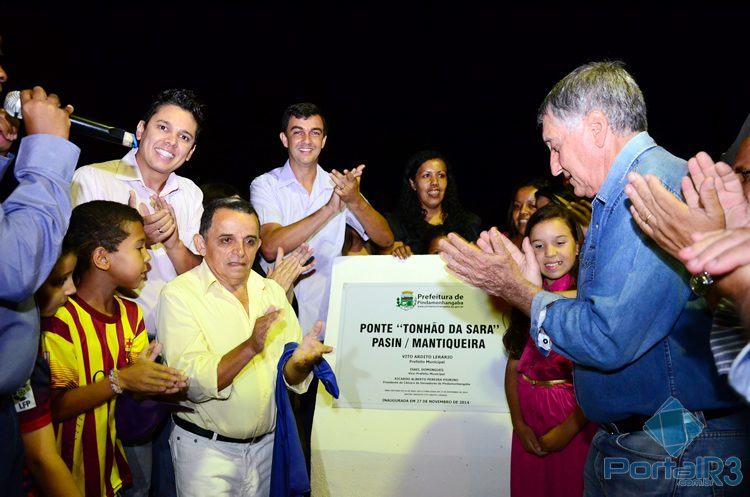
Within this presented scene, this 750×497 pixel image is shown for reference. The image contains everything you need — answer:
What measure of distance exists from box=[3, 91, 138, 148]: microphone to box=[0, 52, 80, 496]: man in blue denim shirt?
0.36 feet

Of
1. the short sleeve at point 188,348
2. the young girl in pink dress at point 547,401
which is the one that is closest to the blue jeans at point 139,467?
the short sleeve at point 188,348

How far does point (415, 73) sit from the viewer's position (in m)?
6.37

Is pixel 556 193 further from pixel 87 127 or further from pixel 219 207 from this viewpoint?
pixel 87 127

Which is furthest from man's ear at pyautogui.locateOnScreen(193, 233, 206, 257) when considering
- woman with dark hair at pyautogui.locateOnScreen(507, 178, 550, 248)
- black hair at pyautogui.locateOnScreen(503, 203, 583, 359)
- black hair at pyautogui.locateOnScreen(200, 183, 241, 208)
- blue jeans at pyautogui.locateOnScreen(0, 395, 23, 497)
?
woman with dark hair at pyautogui.locateOnScreen(507, 178, 550, 248)

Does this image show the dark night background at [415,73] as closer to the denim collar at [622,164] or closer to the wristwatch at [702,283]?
the denim collar at [622,164]

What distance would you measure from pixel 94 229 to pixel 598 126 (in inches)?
89.9

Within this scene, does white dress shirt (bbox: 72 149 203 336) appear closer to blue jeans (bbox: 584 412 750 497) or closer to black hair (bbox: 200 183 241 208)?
black hair (bbox: 200 183 241 208)

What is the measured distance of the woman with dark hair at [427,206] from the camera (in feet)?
15.3

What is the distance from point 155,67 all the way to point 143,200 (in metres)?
2.68

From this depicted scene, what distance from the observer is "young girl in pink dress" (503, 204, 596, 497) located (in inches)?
122

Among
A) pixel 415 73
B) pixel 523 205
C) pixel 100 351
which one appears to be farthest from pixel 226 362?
pixel 415 73

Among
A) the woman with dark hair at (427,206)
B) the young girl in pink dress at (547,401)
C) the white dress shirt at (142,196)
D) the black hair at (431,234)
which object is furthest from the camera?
the woman with dark hair at (427,206)

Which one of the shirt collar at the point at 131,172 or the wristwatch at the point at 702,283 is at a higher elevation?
the shirt collar at the point at 131,172

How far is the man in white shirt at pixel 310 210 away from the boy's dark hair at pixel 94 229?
1.09 metres
